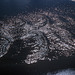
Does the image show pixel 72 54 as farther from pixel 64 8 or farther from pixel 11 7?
pixel 11 7

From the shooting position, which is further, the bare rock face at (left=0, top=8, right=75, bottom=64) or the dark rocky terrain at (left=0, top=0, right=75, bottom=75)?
the bare rock face at (left=0, top=8, right=75, bottom=64)

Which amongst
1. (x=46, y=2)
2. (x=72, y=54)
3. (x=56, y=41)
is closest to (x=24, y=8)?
(x=46, y=2)

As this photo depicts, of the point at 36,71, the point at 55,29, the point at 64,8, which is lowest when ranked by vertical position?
the point at 36,71

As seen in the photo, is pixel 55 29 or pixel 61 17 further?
Result: pixel 61 17

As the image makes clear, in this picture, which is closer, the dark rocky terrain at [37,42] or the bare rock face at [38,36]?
the dark rocky terrain at [37,42]

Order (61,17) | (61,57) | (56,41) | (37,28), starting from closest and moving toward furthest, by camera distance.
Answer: (61,57) → (56,41) → (37,28) → (61,17)

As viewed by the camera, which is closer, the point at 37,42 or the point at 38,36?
the point at 37,42

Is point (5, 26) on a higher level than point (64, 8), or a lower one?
lower

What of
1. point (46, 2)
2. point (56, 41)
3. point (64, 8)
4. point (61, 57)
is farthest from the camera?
point (46, 2)
